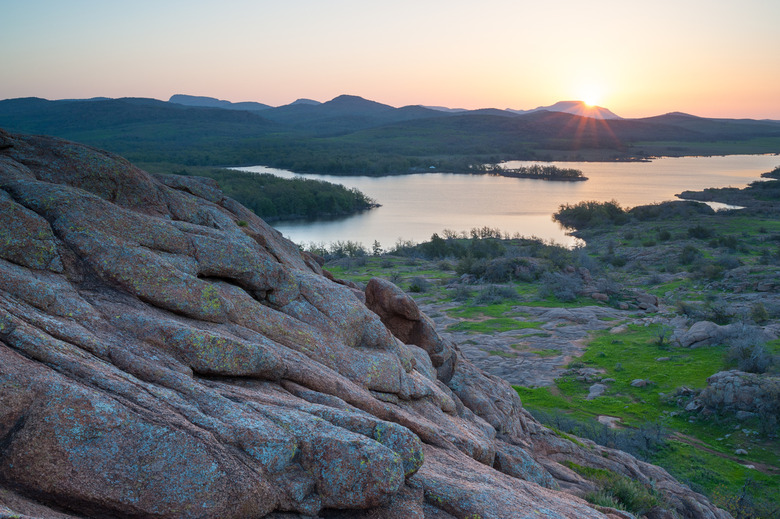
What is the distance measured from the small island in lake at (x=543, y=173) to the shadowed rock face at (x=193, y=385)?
143240 mm

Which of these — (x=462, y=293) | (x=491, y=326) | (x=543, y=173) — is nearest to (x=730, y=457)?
(x=491, y=326)

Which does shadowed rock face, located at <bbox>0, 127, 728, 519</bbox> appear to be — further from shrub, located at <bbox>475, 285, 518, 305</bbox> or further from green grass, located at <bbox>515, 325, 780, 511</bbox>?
shrub, located at <bbox>475, 285, 518, 305</bbox>

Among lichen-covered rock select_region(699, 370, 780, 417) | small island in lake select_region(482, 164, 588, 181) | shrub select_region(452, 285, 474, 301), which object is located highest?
small island in lake select_region(482, 164, 588, 181)

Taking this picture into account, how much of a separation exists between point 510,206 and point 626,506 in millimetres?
95775

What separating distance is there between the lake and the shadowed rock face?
61531 mm

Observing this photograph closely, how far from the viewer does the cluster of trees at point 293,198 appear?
93500 mm

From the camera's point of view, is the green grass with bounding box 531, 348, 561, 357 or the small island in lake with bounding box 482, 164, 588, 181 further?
the small island in lake with bounding box 482, 164, 588, 181

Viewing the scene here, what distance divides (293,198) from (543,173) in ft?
270

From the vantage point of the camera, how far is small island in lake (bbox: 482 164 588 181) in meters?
148

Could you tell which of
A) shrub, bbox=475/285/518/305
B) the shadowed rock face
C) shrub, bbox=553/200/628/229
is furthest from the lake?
the shadowed rock face

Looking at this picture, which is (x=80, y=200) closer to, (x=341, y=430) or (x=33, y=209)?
(x=33, y=209)

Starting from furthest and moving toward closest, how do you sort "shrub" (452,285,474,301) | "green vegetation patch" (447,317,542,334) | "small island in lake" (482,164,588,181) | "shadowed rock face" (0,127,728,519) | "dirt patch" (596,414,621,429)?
"small island in lake" (482,164,588,181) < "shrub" (452,285,474,301) < "green vegetation patch" (447,317,542,334) < "dirt patch" (596,414,621,429) < "shadowed rock face" (0,127,728,519)

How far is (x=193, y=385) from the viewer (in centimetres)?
685

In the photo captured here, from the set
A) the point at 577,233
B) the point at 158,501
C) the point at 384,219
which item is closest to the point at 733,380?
the point at 158,501
